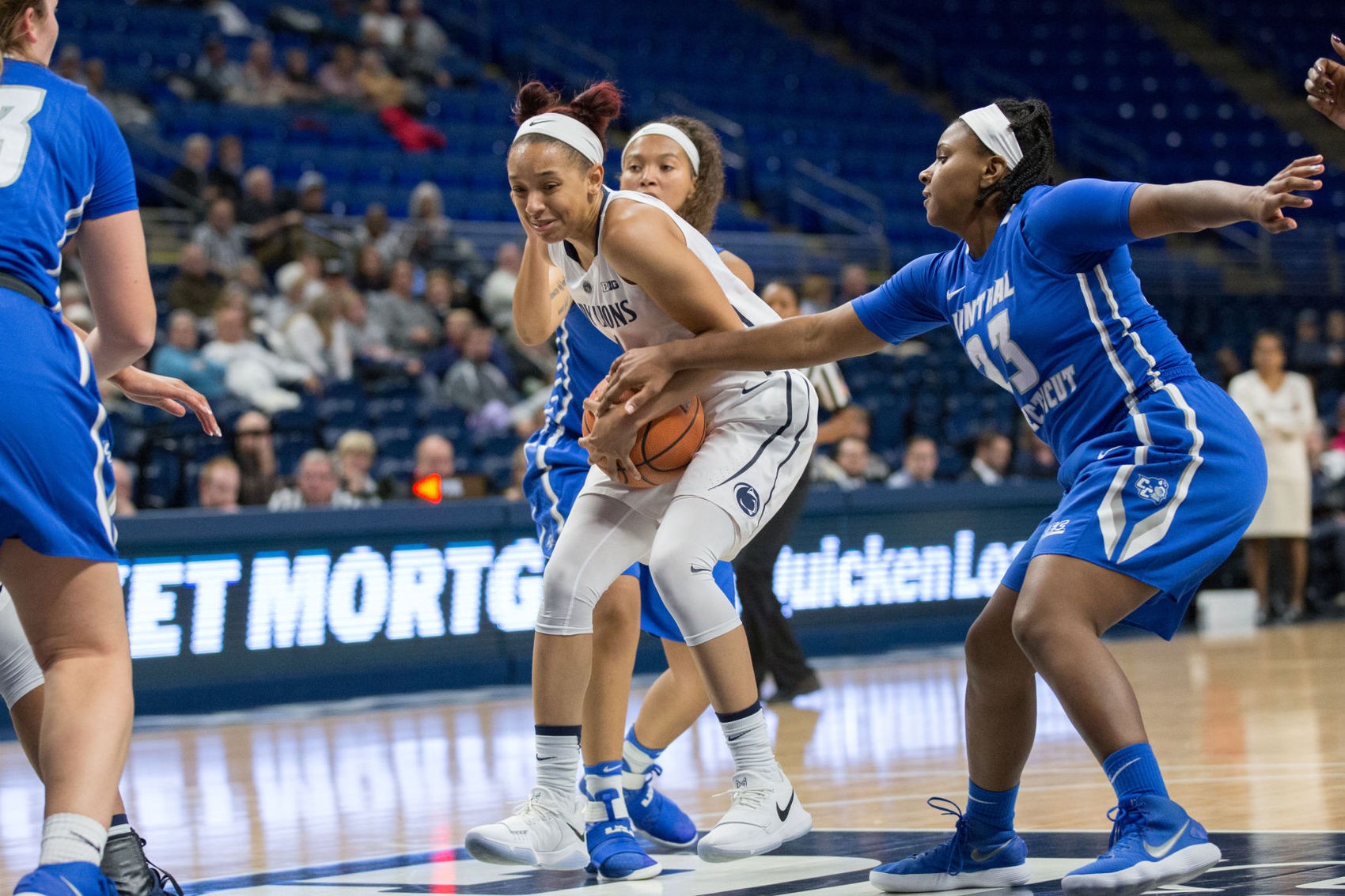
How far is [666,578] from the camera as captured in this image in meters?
3.86

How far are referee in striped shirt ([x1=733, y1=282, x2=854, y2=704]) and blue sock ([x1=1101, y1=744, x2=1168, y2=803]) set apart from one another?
4276 millimetres

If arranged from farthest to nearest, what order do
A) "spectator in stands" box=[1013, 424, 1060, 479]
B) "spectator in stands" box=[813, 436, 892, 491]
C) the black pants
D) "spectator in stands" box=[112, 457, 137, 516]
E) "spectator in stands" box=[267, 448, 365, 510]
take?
"spectator in stands" box=[1013, 424, 1060, 479]
"spectator in stands" box=[813, 436, 892, 491]
"spectator in stands" box=[267, 448, 365, 510]
"spectator in stands" box=[112, 457, 137, 516]
the black pants

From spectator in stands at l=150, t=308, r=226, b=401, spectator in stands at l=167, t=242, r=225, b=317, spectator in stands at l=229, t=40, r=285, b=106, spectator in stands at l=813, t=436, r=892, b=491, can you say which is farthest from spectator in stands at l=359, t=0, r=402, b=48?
spectator in stands at l=813, t=436, r=892, b=491

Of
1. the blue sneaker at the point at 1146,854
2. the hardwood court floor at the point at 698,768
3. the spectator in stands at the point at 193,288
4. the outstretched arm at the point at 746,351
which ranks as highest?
the spectator in stands at the point at 193,288

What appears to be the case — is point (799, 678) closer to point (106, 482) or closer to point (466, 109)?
point (106, 482)

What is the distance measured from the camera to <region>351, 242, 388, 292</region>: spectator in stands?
1219cm

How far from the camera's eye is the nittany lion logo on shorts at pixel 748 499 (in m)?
4.01

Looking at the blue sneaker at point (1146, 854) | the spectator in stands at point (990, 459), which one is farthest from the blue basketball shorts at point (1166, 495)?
the spectator in stands at point (990, 459)

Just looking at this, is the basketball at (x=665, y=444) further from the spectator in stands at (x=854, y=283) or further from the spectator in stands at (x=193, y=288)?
the spectator in stands at (x=854, y=283)

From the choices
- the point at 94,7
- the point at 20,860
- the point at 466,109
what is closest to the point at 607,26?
the point at 466,109

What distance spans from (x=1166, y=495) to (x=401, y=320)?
9.15m

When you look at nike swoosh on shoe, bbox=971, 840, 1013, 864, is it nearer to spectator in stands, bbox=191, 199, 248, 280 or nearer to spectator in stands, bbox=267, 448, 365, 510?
spectator in stands, bbox=267, 448, 365, 510

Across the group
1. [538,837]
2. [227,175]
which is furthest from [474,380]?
[538,837]

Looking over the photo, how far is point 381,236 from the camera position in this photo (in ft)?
41.6
